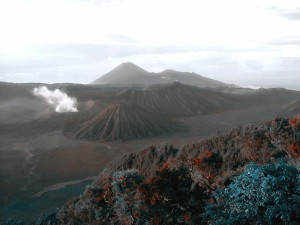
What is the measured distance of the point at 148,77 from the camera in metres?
117

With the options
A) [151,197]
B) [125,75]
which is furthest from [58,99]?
[151,197]

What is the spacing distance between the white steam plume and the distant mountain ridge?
145 ft

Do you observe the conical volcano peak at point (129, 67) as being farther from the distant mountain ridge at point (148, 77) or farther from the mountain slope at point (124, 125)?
the mountain slope at point (124, 125)

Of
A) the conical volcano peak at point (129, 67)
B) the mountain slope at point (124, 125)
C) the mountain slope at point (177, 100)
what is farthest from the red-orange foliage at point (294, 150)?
the conical volcano peak at point (129, 67)

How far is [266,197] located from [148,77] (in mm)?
110732

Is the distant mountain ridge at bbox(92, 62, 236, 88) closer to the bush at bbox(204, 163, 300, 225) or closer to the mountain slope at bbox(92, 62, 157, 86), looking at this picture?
the mountain slope at bbox(92, 62, 157, 86)

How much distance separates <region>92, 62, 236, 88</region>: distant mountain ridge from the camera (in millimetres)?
115562

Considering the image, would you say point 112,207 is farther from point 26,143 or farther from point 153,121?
point 153,121

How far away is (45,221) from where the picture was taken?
46.4 ft

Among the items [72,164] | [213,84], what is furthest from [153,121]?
[213,84]

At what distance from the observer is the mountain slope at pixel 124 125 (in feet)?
161

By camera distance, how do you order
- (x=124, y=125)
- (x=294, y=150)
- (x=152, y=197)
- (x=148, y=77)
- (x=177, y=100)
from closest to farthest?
1. (x=152, y=197)
2. (x=294, y=150)
3. (x=124, y=125)
4. (x=177, y=100)
5. (x=148, y=77)

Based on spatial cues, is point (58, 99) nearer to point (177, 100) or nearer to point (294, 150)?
point (177, 100)

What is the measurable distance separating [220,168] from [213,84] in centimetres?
10439
